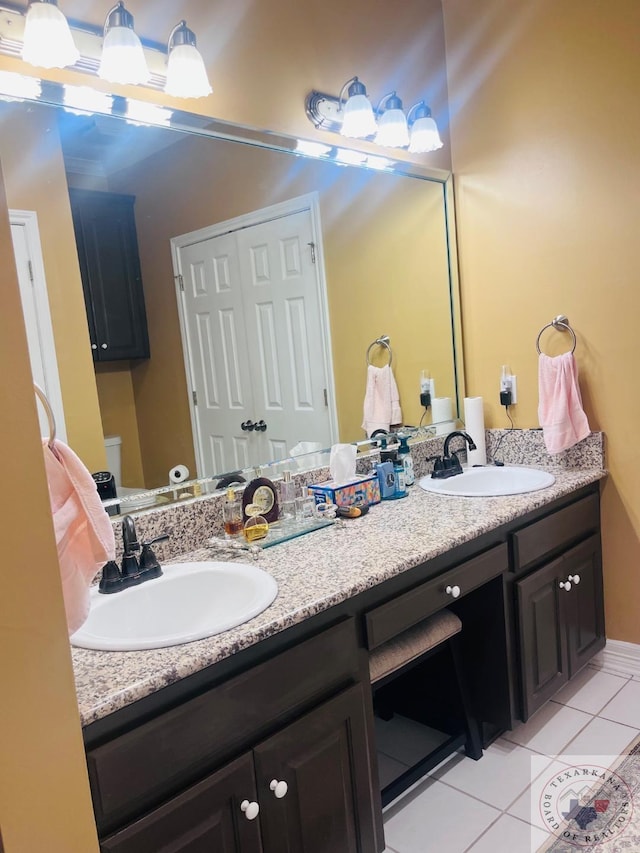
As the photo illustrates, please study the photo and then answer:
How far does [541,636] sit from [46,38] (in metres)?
2.13

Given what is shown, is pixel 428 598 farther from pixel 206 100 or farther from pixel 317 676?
pixel 206 100

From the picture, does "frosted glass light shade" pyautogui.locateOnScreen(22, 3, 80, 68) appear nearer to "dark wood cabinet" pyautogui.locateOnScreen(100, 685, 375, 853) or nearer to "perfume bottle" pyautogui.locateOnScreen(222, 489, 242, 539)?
"perfume bottle" pyautogui.locateOnScreen(222, 489, 242, 539)

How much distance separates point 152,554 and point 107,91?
1137 millimetres

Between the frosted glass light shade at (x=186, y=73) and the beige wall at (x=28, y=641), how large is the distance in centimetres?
105

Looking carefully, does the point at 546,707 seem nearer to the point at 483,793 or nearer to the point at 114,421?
the point at 483,793

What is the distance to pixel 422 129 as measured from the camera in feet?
7.85

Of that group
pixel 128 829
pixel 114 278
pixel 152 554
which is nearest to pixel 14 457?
pixel 128 829

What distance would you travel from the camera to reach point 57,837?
85 centimetres

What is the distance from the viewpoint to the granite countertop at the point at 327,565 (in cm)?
105

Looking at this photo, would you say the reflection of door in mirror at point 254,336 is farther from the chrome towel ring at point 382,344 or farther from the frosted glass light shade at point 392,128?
the frosted glass light shade at point 392,128

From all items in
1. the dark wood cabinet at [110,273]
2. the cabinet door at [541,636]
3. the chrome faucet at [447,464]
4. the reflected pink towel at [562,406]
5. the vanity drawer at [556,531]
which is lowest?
the cabinet door at [541,636]

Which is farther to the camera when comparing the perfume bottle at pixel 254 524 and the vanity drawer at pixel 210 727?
the perfume bottle at pixel 254 524

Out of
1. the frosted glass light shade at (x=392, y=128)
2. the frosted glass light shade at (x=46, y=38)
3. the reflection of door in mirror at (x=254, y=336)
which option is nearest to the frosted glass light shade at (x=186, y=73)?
the frosted glass light shade at (x=46, y=38)

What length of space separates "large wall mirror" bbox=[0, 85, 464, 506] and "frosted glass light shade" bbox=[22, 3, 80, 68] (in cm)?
10
